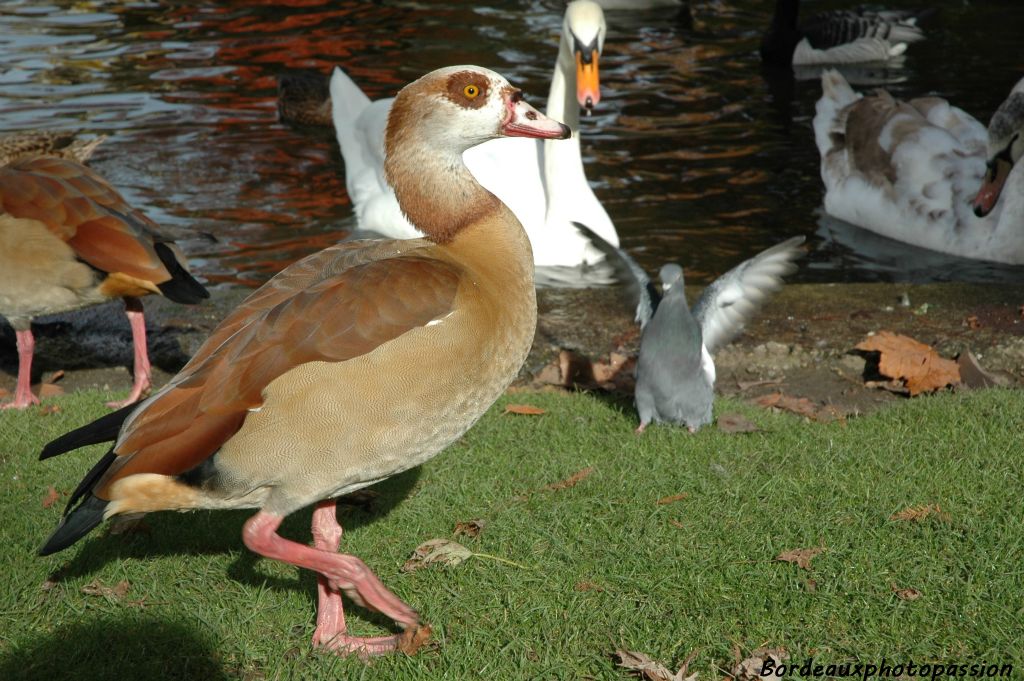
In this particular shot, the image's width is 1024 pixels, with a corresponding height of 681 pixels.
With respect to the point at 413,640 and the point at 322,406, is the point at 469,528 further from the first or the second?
the point at 322,406

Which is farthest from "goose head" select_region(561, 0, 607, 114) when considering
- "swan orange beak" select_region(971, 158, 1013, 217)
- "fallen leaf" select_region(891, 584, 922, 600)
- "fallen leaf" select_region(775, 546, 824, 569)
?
"fallen leaf" select_region(891, 584, 922, 600)

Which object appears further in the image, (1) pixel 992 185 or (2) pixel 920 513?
(1) pixel 992 185

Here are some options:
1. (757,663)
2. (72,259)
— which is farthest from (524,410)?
(72,259)

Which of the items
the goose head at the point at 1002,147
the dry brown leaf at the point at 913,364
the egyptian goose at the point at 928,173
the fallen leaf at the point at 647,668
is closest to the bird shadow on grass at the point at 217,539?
the fallen leaf at the point at 647,668

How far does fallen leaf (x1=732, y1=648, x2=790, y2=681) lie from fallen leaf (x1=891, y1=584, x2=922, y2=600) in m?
0.52

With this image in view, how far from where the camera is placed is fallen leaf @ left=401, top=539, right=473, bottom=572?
421cm

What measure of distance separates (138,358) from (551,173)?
369 cm

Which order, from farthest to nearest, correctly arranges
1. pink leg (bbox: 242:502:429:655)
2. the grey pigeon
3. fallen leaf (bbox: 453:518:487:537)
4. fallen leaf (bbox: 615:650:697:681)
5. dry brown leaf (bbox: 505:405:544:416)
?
dry brown leaf (bbox: 505:405:544:416), the grey pigeon, fallen leaf (bbox: 453:518:487:537), pink leg (bbox: 242:502:429:655), fallen leaf (bbox: 615:650:697:681)

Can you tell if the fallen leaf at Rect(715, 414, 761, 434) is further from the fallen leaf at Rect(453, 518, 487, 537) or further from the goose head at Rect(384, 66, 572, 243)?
the goose head at Rect(384, 66, 572, 243)

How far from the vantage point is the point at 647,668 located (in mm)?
3461

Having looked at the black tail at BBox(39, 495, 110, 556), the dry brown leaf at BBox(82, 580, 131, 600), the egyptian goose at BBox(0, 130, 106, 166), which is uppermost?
the black tail at BBox(39, 495, 110, 556)

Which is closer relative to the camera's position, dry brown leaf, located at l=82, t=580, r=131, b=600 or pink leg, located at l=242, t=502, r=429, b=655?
pink leg, located at l=242, t=502, r=429, b=655

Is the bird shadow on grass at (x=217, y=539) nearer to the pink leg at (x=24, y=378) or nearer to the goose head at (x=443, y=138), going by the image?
the goose head at (x=443, y=138)

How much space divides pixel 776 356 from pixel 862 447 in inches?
60.4
